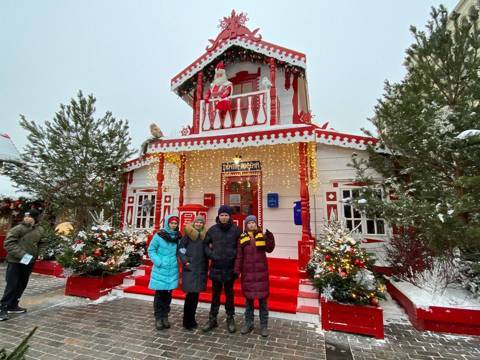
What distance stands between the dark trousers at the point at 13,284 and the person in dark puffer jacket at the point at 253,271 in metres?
4.01

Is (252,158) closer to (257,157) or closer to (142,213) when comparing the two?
(257,157)

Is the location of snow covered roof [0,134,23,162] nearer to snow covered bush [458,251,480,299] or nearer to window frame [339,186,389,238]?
window frame [339,186,389,238]

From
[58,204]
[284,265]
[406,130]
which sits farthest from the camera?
[58,204]

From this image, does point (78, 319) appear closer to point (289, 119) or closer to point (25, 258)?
point (25, 258)

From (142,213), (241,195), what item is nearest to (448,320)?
(241,195)

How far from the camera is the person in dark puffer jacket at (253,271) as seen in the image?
3604mm

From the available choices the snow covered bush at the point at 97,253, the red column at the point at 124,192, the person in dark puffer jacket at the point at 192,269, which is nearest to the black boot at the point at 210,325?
the person in dark puffer jacket at the point at 192,269

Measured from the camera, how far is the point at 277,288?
16.1 ft

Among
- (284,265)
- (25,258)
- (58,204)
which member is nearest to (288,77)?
(284,265)

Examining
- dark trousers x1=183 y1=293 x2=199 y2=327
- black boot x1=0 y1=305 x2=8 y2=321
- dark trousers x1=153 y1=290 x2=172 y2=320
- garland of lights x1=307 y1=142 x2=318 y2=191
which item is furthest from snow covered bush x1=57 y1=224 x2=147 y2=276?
garland of lights x1=307 y1=142 x2=318 y2=191

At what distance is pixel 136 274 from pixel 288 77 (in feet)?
23.4

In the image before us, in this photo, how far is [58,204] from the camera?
864 centimetres

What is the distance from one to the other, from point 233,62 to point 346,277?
722cm

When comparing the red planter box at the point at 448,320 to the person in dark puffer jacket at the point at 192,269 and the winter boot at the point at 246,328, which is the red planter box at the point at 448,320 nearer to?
the winter boot at the point at 246,328
